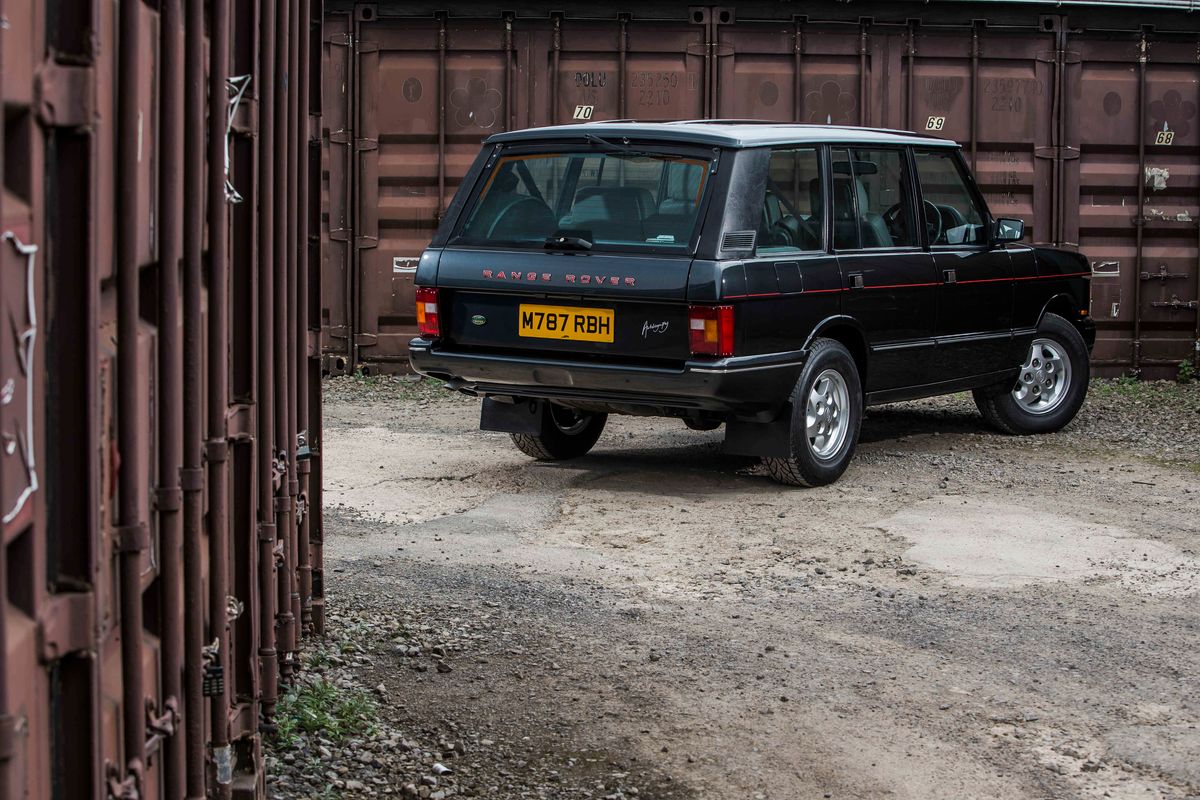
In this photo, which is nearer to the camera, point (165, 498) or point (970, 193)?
point (165, 498)

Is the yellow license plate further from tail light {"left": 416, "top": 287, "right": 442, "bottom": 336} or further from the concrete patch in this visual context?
the concrete patch

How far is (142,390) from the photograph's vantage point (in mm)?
3000

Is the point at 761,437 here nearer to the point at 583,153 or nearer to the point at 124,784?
the point at 583,153

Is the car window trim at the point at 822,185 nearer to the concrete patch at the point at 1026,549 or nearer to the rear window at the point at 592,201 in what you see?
the rear window at the point at 592,201

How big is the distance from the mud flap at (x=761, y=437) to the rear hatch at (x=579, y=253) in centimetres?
67

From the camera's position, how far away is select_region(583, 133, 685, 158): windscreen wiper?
8.01 metres

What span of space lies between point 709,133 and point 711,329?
3.35ft

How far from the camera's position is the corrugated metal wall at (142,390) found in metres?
2.30

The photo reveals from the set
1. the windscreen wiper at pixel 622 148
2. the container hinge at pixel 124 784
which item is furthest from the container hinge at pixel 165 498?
the windscreen wiper at pixel 622 148

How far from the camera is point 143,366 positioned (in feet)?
9.84

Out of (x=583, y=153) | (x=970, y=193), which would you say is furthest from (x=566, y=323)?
(x=970, y=193)

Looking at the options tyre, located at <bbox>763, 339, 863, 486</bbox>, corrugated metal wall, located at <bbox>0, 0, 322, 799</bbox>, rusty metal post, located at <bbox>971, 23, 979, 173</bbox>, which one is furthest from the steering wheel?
corrugated metal wall, located at <bbox>0, 0, 322, 799</bbox>

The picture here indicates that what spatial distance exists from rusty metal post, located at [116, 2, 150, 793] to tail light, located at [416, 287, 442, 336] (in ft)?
17.9

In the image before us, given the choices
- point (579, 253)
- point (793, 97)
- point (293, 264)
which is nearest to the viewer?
point (293, 264)
